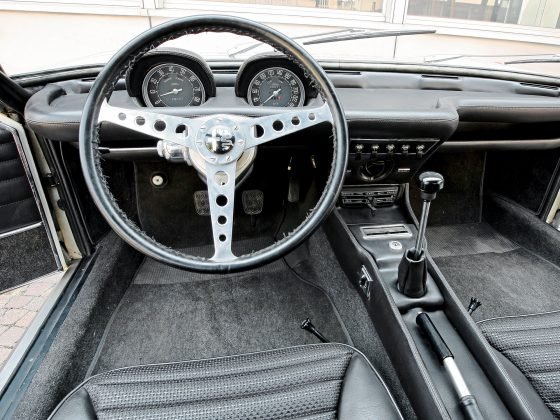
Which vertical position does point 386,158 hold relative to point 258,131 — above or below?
below

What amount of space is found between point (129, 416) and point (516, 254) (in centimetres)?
210

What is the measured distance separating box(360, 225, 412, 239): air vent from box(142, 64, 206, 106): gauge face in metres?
0.84

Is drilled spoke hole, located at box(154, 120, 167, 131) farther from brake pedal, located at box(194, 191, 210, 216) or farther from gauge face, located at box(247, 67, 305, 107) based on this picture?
brake pedal, located at box(194, 191, 210, 216)

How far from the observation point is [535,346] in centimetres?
128

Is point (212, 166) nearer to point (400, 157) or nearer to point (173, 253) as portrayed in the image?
point (173, 253)

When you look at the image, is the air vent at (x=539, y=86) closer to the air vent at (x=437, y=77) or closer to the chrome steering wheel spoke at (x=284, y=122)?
the air vent at (x=437, y=77)

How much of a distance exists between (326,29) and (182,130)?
114 cm

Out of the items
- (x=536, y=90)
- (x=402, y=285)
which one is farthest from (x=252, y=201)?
(x=536, y=90)

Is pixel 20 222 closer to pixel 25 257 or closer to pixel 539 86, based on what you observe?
pixel 25 257

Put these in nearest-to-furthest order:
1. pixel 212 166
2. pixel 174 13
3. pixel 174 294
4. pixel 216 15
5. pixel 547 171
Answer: pixel 216 15 → pixel 212 166 → pixel 174 294 → pixel 547 171 → pixel 174 13

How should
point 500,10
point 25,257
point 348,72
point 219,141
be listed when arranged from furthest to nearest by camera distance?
point 500,10, point 348,72, point 25,257, point 219,141

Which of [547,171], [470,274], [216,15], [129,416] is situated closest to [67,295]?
[129,416]

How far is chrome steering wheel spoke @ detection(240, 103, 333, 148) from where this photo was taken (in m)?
1.06

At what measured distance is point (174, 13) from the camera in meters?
2.59
